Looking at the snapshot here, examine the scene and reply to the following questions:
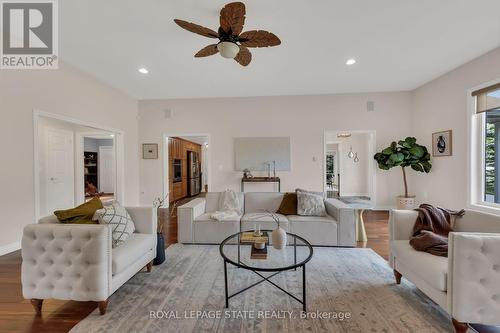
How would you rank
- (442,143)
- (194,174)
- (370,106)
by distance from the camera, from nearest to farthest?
(442,143)
(370,106)
(194,174)

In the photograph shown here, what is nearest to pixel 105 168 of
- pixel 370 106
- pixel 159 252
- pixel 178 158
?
pixel 178 158

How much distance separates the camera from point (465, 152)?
150 inches

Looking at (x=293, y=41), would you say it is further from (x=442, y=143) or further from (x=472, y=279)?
(x=442, y=143)

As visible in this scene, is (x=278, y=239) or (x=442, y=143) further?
(x=442, y=143)

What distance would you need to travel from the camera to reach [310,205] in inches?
124

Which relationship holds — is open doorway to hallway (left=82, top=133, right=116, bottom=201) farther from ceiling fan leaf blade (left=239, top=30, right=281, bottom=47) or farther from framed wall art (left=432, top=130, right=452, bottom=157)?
framed wall art (left=432, top=130, right=452, bottom=157)

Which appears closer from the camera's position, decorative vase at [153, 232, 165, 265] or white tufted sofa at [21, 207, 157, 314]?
white tufted sofa at [21, 207, 157, 314]

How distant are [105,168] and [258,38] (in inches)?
337

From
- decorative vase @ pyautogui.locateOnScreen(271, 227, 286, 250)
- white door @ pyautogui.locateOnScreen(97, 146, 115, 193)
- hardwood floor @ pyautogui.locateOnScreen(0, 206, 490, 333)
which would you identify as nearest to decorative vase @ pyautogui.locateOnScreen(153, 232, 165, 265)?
hardwood floor @ pyautogui.locateOnScreen(0, 206, 490, 333)

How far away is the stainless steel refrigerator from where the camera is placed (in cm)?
785

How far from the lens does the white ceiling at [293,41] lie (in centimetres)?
239

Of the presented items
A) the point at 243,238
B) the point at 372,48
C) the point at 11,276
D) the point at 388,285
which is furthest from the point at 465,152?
the point at 11,276

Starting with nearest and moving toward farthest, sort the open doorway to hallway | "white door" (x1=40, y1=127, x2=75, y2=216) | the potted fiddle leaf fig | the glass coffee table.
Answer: the glass coffee table
"white door" (x1=40, y1=127, x2=75, y2=216)
the potted fiddle leaf fig
the open doorway to hallway

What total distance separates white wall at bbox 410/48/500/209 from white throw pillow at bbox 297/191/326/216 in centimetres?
283
